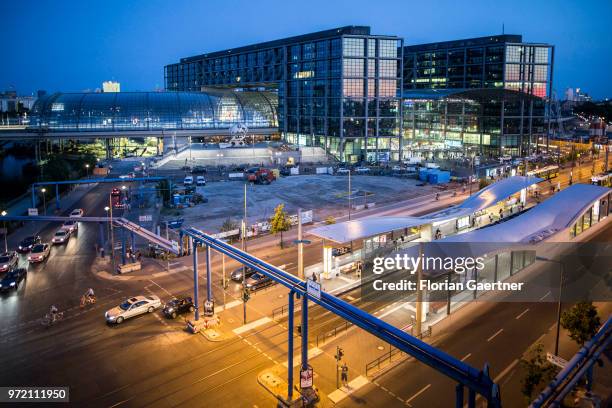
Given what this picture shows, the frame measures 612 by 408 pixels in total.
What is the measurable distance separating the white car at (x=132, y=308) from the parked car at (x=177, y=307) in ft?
3.06

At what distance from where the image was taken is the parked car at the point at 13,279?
36156mm

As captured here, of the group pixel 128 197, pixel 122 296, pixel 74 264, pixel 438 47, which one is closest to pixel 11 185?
pixel 128 197

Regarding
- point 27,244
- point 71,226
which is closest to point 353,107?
point 71,226

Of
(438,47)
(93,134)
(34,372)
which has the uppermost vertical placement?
(438,47)

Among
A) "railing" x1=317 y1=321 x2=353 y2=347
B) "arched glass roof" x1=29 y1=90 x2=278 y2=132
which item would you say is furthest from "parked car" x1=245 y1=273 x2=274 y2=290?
"arched glass roof" x1=29 y1=90 x2=278 y2=132

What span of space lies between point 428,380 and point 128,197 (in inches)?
2263

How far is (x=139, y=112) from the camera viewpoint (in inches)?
5084

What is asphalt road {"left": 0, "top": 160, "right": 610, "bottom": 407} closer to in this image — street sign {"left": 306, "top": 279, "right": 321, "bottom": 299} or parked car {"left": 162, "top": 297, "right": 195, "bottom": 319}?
parked car {"left": 162, "top": 297, "right": 195, "bottom": 319}

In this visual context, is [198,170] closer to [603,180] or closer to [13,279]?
[13,279]

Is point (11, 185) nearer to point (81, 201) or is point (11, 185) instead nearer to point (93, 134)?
point (81, 201)

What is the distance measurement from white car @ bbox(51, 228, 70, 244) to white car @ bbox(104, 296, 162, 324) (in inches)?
817

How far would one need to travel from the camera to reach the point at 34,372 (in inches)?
994

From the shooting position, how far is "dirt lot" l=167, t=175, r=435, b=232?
62125mm

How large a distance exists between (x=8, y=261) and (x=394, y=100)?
96871 millimetres
